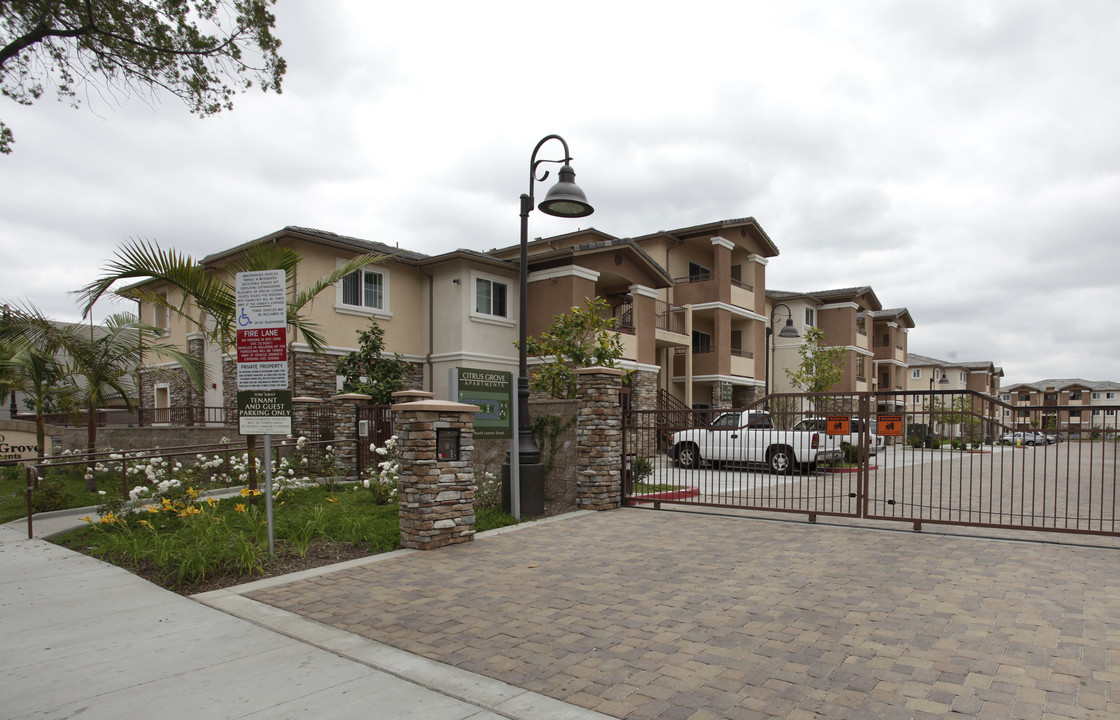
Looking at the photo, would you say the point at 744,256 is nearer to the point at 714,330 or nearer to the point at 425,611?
the point at 714,330

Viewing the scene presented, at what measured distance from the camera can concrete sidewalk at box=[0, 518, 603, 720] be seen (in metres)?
3.95

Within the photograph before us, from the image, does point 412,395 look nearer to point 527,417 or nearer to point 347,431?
point 347,431

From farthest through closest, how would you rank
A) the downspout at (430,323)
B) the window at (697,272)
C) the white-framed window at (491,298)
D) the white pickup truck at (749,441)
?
1. the window at (697,272)
2. the downspout at (430,323)
3. the white-framed window at (491,298)
4. the white pickup truck at (749,441)

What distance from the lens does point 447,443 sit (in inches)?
340

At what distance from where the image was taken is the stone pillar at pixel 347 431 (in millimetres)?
14391

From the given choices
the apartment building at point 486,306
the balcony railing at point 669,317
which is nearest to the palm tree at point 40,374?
the apartment building at point 486,306

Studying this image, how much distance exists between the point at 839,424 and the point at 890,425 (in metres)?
0.70

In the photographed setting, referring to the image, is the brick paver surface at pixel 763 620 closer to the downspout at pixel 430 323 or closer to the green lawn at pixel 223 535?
the green lawn at pixel 223 535

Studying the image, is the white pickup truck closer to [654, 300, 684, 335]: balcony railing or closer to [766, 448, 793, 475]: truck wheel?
[766, 448, 793, 475]: truck wheel

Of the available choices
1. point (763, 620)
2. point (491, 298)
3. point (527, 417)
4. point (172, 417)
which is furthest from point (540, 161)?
point (172, 417)

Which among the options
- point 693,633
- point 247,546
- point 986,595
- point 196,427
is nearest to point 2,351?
point 196,427

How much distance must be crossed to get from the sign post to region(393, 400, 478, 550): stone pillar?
1441mm

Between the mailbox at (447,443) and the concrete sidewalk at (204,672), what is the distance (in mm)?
2975

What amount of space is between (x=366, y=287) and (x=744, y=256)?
1955 centimetres
